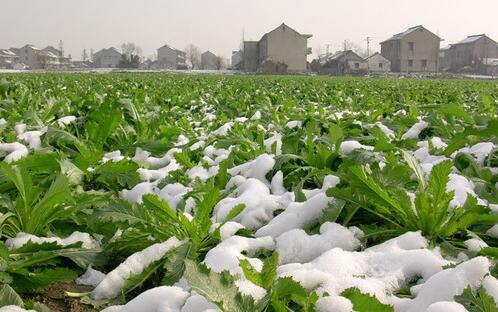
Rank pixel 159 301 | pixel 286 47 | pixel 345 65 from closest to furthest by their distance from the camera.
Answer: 1. pixel 159 301
2. pixel 345 65
3. pixel 286 47

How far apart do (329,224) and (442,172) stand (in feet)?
1.63

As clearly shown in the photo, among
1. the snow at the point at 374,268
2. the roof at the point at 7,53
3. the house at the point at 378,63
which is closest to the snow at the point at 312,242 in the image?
the snow at the point at 374,268

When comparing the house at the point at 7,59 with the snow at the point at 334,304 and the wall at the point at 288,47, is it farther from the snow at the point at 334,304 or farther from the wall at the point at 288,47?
the snow at the point at 334,304

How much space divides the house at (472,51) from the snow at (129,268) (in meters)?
87.5

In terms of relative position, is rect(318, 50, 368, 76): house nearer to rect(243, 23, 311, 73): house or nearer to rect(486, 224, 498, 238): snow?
rect(243, 23, 311, 73): house

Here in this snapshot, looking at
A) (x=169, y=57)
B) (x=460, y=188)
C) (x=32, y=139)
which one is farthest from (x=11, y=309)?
(x=169, y=57)

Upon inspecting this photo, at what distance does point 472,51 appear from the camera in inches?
3268

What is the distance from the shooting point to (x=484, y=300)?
1230 millimetres

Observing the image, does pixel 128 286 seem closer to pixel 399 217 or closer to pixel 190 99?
pixel 399 217

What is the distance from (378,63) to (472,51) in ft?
69.6

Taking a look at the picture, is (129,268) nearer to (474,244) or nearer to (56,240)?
(56,240)

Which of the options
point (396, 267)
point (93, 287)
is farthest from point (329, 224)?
point (93, 287)

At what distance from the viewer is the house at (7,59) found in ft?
384

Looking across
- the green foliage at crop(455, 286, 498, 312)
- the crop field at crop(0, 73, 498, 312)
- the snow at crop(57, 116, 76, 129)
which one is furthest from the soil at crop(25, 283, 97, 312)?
the snow at crop(57, 116, 76, 129)
